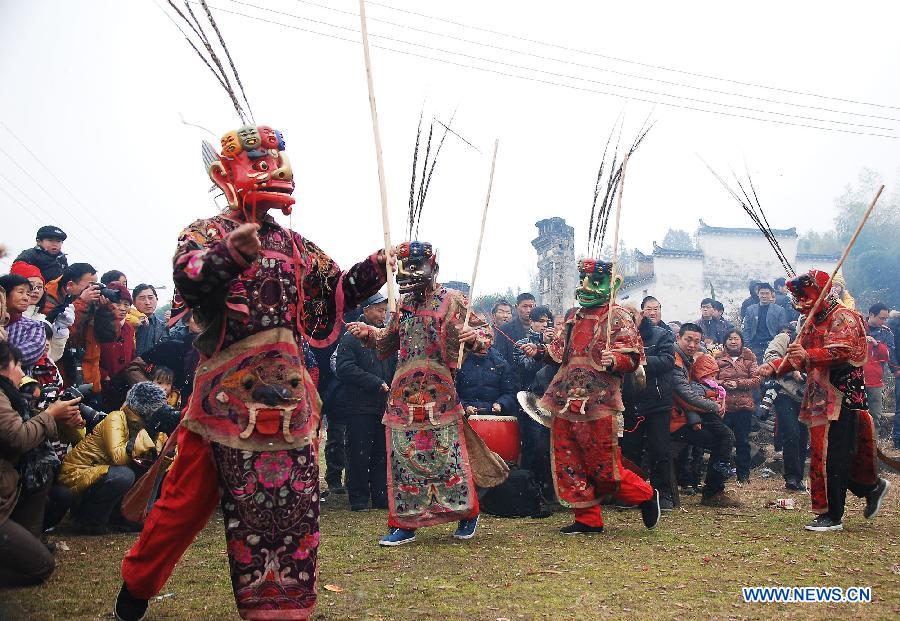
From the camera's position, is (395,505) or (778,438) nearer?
(395,505)

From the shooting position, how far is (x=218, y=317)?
3.66 meters

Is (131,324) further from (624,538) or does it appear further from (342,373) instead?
(624,538)

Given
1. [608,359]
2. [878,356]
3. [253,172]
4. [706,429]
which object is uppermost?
[253,172]

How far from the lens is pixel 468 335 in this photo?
6160 mm

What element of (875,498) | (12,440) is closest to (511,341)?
(875,498)

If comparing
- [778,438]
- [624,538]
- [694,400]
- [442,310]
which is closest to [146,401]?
[442,310]

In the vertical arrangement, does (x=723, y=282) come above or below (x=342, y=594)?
above

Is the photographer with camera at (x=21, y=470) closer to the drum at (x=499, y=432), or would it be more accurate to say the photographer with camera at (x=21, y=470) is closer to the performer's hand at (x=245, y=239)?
the performer's hand at (x=245, y=239)

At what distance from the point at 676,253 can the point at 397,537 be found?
23696 mm

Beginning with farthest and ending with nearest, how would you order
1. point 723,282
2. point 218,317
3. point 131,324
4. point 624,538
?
point 723,282
point 131,324
point 624,538
point 218,317

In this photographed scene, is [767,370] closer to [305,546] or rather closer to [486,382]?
[486,382]

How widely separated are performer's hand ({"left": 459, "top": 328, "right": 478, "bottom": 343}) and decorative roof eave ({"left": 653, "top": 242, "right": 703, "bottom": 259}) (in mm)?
22464

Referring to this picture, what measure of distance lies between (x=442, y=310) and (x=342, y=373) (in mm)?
2144

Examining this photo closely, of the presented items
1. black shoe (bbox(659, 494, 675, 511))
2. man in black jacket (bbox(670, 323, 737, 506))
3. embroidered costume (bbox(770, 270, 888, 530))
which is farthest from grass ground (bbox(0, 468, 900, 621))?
man in black jacket (bbox(670, 323, 737, 506))
